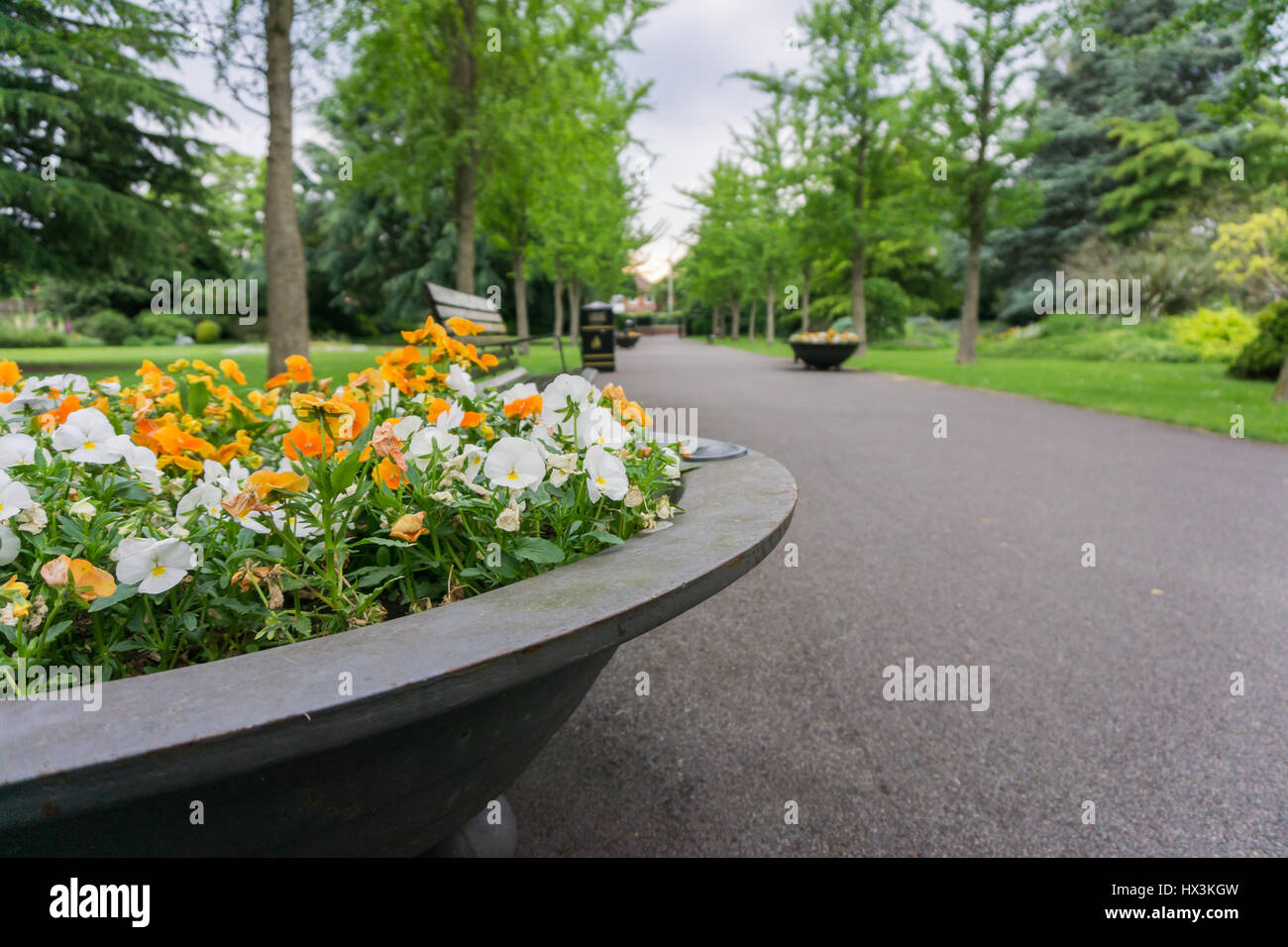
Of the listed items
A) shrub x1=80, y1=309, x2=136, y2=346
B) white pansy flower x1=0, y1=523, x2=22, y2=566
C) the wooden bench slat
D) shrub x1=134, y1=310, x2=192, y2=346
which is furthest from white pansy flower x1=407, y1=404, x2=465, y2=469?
shrub x1=80, y1=309, x2=136, y2=346

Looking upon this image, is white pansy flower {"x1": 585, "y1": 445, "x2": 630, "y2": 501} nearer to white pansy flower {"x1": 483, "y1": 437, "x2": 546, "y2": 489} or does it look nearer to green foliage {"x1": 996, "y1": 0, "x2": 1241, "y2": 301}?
white pansy flower {"x1": 483, "y1": 437, "x2": 546, "y2": 489}

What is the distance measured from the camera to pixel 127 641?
3.18ft

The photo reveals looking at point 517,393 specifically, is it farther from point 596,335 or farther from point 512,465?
point 596,335

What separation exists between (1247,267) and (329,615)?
23142 millimetres

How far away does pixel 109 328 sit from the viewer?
27.7 m

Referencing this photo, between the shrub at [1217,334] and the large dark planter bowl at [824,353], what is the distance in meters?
7.79

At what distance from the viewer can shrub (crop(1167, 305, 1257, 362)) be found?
1567 centimetres

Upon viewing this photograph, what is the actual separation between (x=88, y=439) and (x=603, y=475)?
93 cm

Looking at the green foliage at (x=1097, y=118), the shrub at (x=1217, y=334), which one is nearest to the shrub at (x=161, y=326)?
the green foliage at (x=1097, y=118)

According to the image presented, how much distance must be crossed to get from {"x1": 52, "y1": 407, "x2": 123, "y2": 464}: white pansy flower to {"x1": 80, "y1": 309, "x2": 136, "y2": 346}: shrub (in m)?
33.0

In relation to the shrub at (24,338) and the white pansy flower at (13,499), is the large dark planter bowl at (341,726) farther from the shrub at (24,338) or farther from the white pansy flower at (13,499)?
the shrub at (24,338)
